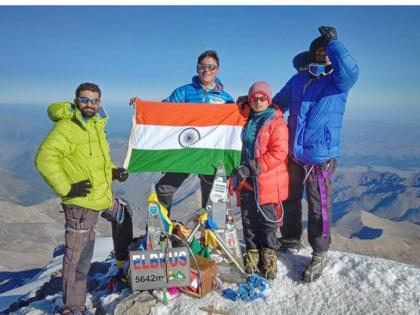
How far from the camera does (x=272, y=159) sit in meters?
7.79

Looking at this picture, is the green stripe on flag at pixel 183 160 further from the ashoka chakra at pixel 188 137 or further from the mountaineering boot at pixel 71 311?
the mountaineering boot at pixel 71 311

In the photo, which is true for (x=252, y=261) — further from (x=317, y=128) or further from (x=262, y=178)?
(x=317, y=128)

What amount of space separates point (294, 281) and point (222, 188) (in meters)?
2.60

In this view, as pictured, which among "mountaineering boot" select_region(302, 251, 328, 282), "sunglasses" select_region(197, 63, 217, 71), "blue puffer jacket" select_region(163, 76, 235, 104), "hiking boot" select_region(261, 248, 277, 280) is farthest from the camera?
"blue puffer jacket" select_region(163, 76, 235, 104)

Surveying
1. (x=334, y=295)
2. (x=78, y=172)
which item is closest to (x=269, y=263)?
(x=334, y=295)

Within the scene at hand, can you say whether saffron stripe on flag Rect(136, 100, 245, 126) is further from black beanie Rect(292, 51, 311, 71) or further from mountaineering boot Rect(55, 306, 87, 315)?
mountaineering boot Rect(55, 306, 87, 315)

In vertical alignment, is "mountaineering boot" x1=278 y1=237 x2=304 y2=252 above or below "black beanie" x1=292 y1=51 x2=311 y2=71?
below

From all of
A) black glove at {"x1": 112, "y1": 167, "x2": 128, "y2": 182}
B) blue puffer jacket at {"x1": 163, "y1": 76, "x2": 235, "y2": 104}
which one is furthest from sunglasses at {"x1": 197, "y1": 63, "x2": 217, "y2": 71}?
black glove at {"x1": 112, "y1": 167, "x2": 128, "y2": 182}

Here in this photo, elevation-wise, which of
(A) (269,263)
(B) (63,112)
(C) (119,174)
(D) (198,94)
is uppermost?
(D) (198,94)

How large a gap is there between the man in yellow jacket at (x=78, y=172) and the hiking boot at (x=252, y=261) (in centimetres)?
332

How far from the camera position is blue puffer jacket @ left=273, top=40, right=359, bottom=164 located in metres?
7.57

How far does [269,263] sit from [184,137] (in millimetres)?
3973

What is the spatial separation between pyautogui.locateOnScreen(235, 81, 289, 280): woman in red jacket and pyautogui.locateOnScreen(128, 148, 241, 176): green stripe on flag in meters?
1.19

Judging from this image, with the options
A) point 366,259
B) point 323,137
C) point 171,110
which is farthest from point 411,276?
point 171,110
